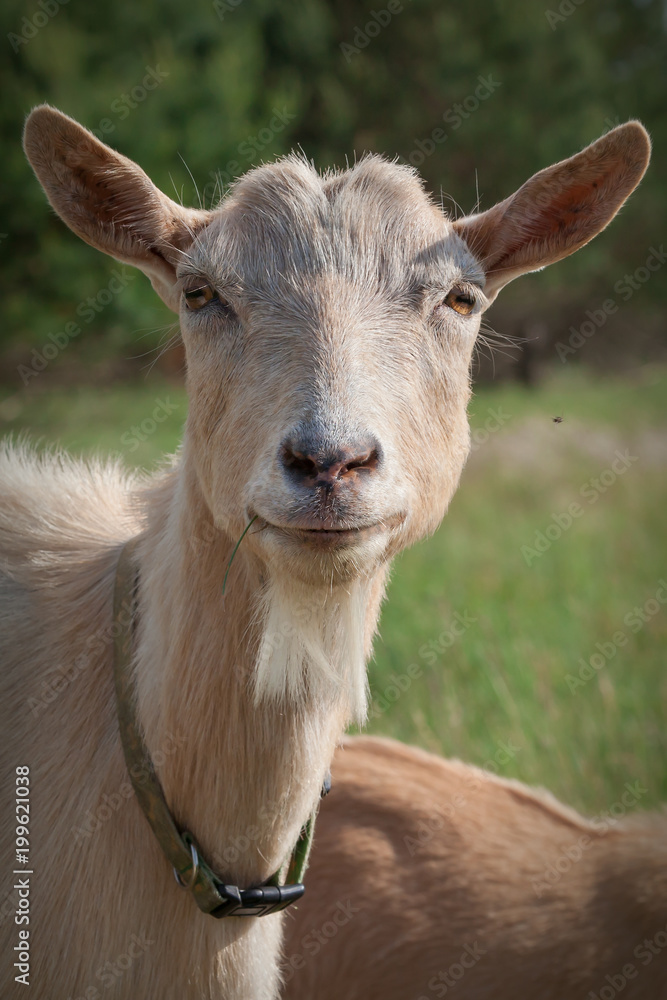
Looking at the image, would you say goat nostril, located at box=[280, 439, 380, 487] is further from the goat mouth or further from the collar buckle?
the collar buckle

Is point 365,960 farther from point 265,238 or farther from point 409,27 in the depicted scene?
point 409,27

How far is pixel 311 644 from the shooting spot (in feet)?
7.99

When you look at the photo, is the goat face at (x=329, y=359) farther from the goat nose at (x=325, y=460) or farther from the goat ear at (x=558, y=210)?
the goat ear at (x=558, y=210)

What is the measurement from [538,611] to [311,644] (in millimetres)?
5816

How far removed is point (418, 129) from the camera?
2284 cm

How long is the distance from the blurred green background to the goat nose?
935 mm

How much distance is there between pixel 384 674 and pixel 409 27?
21709mm

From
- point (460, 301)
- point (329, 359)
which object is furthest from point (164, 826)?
point (460, 301)

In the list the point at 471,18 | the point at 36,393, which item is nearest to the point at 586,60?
the point at 471,18

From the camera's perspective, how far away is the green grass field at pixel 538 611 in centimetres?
547

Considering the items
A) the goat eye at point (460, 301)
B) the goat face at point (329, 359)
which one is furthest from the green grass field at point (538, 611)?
the goat eye at point (460, 301)

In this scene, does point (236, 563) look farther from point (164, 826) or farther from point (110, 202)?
point (110, 202)

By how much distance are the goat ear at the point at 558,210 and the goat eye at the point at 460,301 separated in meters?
0.26

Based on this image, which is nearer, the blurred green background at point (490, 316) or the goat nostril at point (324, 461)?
the goat nostril at point (324, 461)
